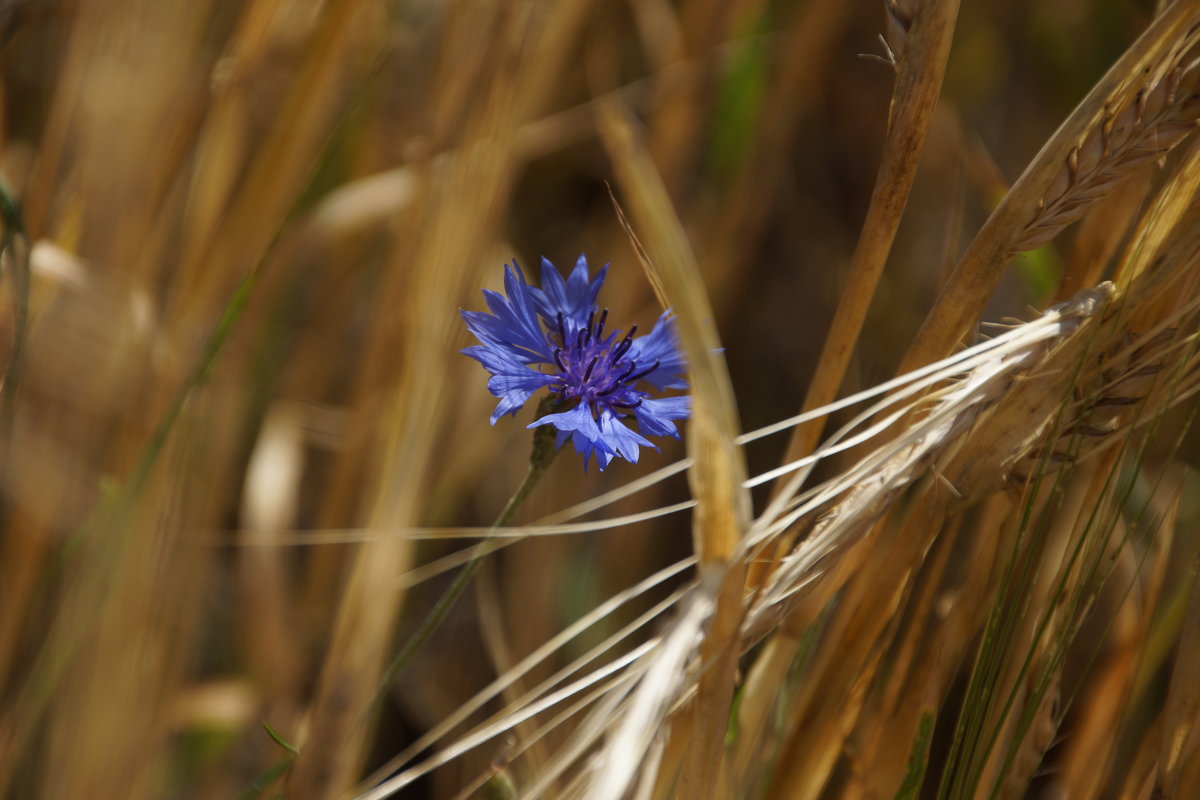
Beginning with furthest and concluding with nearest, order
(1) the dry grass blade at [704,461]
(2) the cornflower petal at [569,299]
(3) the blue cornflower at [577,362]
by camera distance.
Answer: (2) the cornflower petal at [569,299]
(3) the blue cornflower at [577,362]
(1) the dry grass blade at [704,461]

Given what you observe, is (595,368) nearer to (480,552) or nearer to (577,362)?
(577,362)

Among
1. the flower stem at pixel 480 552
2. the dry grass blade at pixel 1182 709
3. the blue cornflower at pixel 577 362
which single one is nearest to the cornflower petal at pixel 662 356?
the blue cornflower at pixel 577 362

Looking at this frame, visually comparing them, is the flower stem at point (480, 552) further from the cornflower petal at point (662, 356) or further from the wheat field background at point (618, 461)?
the cornflower petal at point (662, 356)

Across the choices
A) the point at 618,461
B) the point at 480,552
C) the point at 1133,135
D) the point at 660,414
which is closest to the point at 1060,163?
the point at 1133,135

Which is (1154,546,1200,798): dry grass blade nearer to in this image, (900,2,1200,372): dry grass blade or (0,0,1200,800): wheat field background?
(0,0,1200,800): wheat field background

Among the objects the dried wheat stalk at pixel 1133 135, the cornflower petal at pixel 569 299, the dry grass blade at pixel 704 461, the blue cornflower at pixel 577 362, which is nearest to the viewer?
the dry grass blade at pixel 704 461

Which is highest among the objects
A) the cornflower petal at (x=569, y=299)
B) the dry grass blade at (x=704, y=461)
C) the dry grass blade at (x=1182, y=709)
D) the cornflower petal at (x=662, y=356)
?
the cornflower petal at (x=569, y=299)

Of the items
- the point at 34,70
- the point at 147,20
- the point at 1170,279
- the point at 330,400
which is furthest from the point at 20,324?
the point at 34,70

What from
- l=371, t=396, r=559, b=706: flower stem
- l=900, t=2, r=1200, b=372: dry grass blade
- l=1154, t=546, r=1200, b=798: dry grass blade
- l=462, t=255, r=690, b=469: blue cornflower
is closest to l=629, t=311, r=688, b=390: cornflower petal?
l=462, t=255, r=690, b=469: blue cornflower
